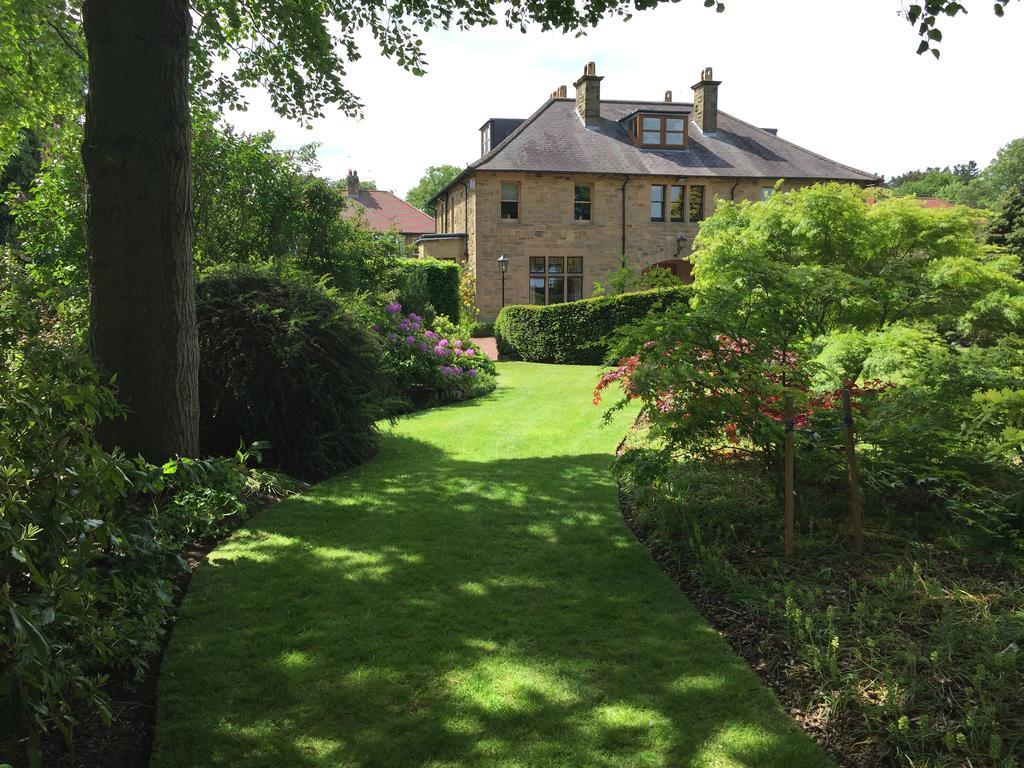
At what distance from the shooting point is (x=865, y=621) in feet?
11.6

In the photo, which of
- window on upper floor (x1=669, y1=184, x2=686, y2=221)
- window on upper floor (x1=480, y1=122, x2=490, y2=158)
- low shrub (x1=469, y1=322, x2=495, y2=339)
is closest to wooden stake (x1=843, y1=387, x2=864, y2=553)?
low shrub (x1=469, y1=322, x2=495, y2=339)

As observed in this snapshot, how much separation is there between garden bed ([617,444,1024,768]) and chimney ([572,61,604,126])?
2676 centimetres

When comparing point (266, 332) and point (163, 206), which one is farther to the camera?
point (266, 332)

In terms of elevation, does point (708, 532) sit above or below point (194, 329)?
below

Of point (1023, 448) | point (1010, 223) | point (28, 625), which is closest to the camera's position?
point (28, 625)

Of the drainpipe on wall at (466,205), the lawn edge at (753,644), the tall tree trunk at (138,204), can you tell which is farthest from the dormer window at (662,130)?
the lawn edge at (753,644)

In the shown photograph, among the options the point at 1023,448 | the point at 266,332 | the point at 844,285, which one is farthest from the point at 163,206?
the point at 1023,448

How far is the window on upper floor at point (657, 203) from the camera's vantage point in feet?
94.5

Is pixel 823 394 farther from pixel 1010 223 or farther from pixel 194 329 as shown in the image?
pixel 1010 223

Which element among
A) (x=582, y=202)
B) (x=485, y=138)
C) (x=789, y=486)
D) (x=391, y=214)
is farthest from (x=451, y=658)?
(x=391, y=214)

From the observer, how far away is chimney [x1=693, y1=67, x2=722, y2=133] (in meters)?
29.7

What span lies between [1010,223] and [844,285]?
92.8ft

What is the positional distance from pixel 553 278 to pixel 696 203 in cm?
673

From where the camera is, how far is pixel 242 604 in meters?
4.15
